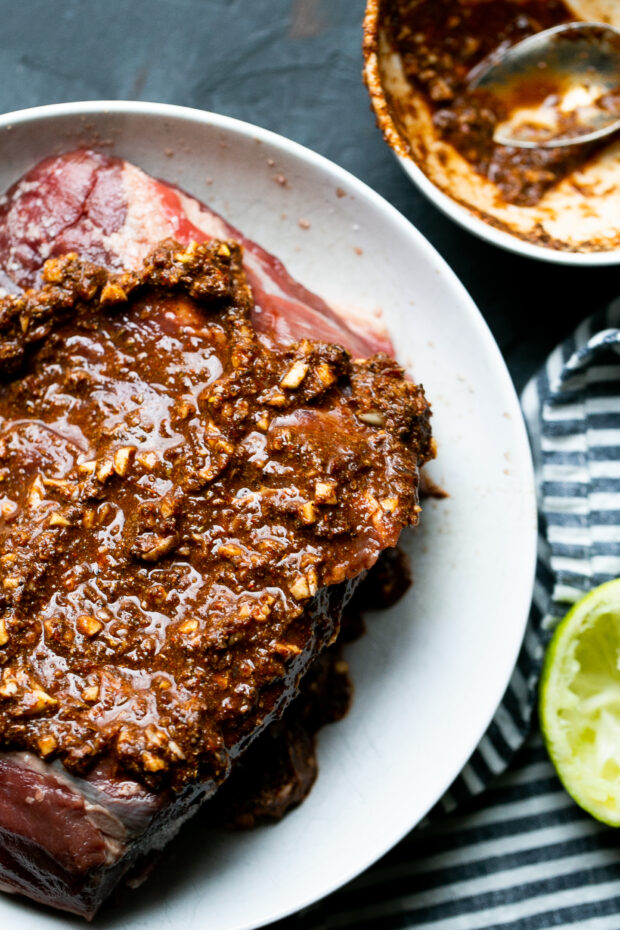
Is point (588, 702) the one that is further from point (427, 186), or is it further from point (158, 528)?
point (427, 186)

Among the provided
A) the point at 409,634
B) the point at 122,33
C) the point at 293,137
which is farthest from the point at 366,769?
the point at 122,33

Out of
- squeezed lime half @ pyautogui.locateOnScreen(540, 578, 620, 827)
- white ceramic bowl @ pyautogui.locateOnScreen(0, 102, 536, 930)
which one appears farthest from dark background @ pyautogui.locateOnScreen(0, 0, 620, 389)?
squeezed lime half @ pyautogui.locateOnScreen(540, 578, 620, 827)

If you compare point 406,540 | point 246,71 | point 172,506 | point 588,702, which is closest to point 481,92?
point 246,71

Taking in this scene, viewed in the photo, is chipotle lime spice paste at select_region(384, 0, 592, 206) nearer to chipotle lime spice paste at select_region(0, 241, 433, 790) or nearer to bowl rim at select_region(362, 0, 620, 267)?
bowl rim at select_region(362, 0, 620, 267)

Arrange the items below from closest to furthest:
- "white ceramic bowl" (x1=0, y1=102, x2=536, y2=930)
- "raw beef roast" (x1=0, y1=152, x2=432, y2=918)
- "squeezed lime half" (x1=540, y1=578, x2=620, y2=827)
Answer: "raw beef roast" (x1=0, y1=152, x2=432, y2=918), "white ceramic bowl" (x1=0, y1=102, x2=536, y2=930), "squeezed lime half" (x1=540, y1=578, x2=620, y2=827)

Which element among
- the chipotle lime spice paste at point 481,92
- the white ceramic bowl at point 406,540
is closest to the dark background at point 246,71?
the chipotle lime spice paste at point 481,92

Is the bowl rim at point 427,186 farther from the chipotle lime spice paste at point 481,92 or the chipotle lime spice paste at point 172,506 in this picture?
the chipotle lime spice paste at point 172,506
